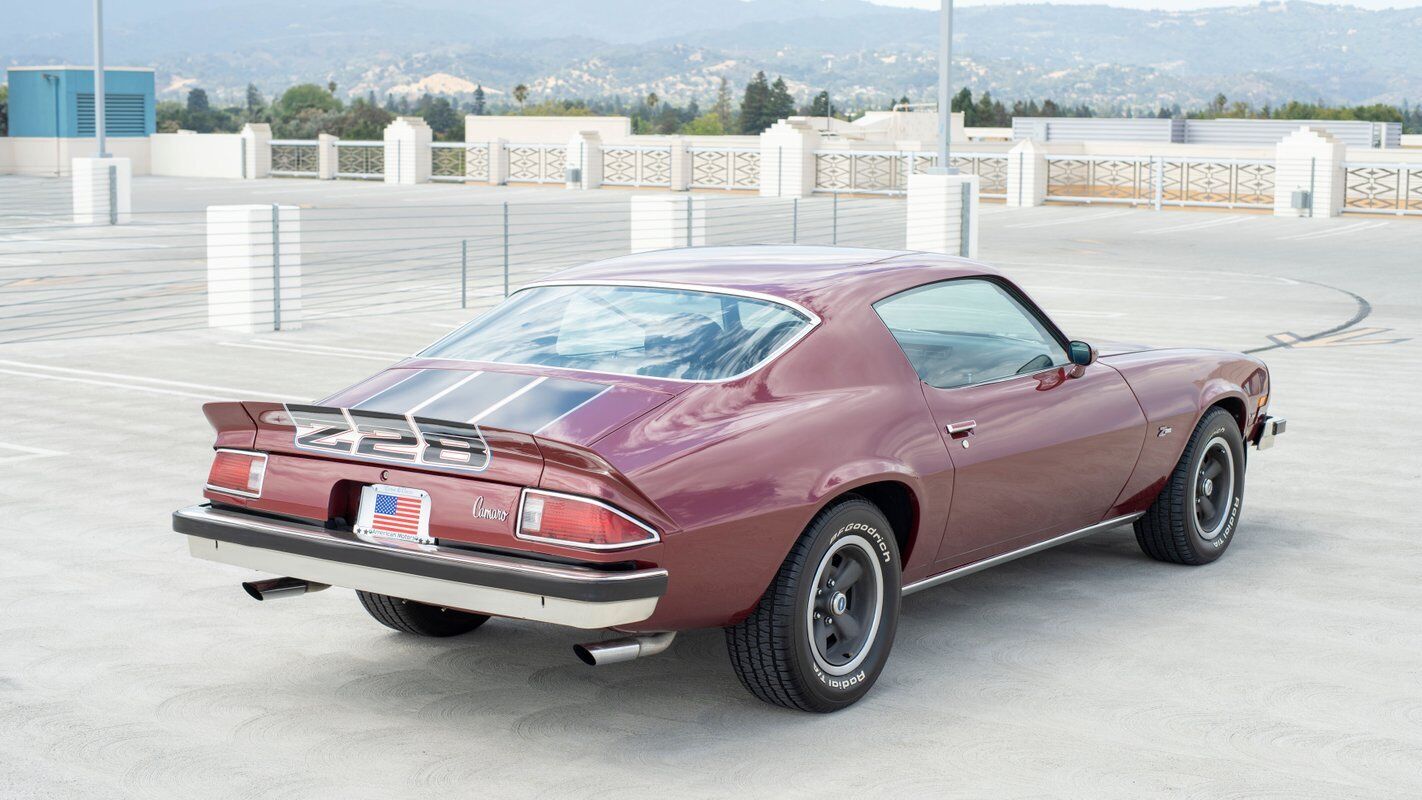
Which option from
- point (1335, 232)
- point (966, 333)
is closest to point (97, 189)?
point (1335, 232)

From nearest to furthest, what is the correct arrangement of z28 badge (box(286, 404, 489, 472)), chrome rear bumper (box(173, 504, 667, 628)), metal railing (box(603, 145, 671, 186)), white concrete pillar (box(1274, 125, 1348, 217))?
chrome rear bumper (box(173, 504, 667, 628))
z28 badge (box(286, 404, 489, 472))
white concrete pillar (box(1274, 125, 1348, 217))
metal railing (box(603, 145, 671, 186))

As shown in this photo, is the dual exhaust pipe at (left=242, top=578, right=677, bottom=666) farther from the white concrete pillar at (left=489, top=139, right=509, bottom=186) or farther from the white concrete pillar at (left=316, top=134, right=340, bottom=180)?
the white concrete pillar at (left=316, top=134, right=340, bottom=180)

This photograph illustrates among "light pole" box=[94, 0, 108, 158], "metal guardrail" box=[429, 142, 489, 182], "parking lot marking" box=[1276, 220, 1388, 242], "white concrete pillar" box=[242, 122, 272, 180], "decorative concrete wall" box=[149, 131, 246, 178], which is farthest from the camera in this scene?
"decorative concrete wall" box=[149, 131, 246, 178]

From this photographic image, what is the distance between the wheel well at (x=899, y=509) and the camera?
5.29 meters

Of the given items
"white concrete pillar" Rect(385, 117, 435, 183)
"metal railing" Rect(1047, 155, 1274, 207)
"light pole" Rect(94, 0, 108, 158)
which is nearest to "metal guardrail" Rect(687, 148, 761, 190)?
"metal railing" Rect(1047, 155, 1274, 207)

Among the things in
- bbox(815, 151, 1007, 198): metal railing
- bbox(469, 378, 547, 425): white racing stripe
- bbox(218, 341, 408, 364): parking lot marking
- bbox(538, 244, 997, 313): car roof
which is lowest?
bbox(218, 341, 408, 364): parking lot marking

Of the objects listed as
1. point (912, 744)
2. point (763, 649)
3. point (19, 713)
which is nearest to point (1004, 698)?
point (912, 744)

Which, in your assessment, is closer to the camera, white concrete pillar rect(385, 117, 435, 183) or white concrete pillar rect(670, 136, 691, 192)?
white concrete pillar rect(670, 136, 691, 192)

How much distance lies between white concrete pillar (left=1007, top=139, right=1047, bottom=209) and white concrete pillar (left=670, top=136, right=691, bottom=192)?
11.7m

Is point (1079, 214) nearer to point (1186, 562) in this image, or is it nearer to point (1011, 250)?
point (1011, 250)

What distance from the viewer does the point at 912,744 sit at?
4746mm

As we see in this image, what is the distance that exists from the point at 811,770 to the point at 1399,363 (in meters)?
10.7

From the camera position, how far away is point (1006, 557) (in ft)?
19.4

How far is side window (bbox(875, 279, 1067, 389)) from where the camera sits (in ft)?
18.7
